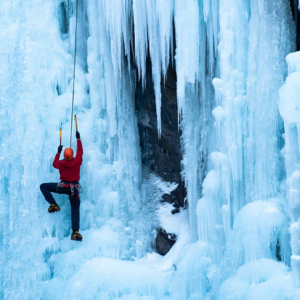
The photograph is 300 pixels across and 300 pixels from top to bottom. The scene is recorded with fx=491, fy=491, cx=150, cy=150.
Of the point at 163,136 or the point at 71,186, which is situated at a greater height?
the point at 163,136

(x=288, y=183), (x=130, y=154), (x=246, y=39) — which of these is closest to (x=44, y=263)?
(x=130, y=154)

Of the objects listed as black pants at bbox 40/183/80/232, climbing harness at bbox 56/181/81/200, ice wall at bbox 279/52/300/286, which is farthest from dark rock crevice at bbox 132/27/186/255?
ice wall at bbox 279/52/300/286

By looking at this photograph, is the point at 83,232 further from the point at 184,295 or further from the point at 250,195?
the point at 250,195

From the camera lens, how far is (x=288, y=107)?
4.87m

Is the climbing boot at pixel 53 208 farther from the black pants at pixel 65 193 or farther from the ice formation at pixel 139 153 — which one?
the ice formation at pixel 139 153

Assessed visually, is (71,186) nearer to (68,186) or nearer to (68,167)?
(68,186)

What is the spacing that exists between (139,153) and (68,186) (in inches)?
65.9

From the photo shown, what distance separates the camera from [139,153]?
24.0 feet

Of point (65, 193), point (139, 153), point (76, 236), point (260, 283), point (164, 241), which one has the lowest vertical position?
point (260, 283)

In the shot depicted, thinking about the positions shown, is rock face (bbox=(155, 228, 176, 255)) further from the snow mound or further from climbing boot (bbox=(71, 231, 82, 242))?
the snow mound

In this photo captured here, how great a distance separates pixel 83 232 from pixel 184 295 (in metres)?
1.51

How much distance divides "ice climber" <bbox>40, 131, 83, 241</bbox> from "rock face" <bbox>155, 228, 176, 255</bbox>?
1502 millimetres

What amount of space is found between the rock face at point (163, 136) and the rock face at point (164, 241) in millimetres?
475

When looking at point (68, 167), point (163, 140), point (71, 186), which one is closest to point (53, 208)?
point (71, 186)
